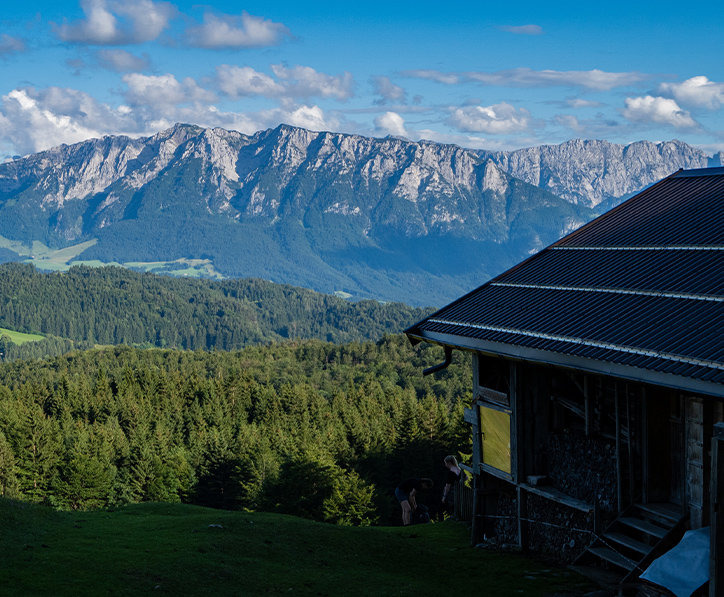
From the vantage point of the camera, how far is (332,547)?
21719mm

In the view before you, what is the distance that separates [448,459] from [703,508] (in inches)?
475

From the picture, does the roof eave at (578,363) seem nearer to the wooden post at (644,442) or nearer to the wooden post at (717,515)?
the wooden post at (717,515)

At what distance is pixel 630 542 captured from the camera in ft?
54.1

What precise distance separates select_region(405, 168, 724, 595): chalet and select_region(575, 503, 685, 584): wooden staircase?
0.04m

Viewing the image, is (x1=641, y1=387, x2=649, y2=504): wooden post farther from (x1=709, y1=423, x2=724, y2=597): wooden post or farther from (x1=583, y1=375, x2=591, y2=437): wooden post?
(x1=709, y1=423, x2=724, y2=597): wooden post

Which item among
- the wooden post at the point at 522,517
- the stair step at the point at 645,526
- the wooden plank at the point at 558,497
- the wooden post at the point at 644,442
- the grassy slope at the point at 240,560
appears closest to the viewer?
the stair step at the point at 645,526

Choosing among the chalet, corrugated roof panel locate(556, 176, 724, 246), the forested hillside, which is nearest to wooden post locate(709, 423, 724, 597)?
the chalet

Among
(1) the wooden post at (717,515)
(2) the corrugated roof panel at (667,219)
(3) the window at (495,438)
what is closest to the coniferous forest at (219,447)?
(3) the window at (495,438)

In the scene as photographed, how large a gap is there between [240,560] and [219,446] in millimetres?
55048

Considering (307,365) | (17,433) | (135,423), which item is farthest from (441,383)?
(17,433)

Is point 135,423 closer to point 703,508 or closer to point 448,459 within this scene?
point 448,459

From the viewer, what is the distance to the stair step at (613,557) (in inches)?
643

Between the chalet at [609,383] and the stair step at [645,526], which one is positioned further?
the stair step at [645,526]

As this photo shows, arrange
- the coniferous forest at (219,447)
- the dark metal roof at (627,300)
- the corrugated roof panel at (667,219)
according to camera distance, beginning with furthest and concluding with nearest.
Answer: the coniferous forest at (219,447) → the corrugated roof panel at (667,219) → the dark metal roof at (627,300)
